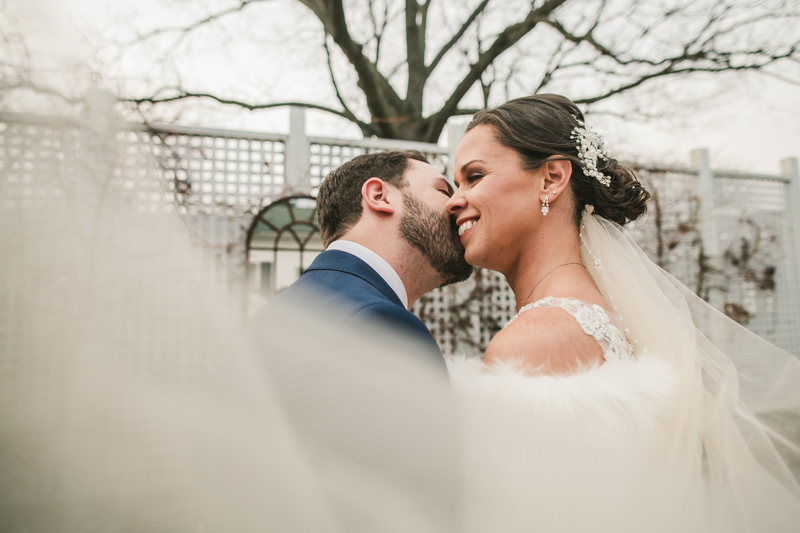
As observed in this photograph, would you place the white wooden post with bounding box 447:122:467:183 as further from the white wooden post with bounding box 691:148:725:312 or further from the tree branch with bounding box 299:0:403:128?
the white wooden post with bounding box 691:148:725:312

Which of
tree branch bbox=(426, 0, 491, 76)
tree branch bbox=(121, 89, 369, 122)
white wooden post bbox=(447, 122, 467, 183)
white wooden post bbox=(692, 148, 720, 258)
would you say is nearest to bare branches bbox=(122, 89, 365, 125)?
tree branch bbox=(121, 89, 369, 122)

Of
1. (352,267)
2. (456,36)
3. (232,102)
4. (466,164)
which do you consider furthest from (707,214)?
(232,102)

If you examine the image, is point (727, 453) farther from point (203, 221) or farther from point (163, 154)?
point (163, 154)

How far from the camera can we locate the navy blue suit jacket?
1185mm

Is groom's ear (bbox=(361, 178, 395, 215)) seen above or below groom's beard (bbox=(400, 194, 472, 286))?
above

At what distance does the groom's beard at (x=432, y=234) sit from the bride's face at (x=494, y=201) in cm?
10

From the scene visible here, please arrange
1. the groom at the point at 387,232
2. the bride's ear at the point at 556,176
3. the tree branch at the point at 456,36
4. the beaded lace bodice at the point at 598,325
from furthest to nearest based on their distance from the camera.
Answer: the tree branch at the point at 456,36 < the bride's ear at the point at 556,176 < the groom at the point at 387,232 < the beaded lace bodice at the point at 598,325

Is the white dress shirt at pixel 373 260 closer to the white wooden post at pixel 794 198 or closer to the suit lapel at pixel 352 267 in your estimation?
the suit lapel at pixel 352 267

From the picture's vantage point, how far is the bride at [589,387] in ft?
4.11

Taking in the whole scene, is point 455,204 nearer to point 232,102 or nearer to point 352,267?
point 352,267

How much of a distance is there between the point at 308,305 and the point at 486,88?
28.3ft

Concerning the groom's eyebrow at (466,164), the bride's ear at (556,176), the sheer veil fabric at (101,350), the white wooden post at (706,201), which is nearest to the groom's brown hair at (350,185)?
the groom's eyebrow at (466,164)

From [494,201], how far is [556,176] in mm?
312

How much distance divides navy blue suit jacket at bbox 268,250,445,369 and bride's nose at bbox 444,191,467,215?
1.70 feet
